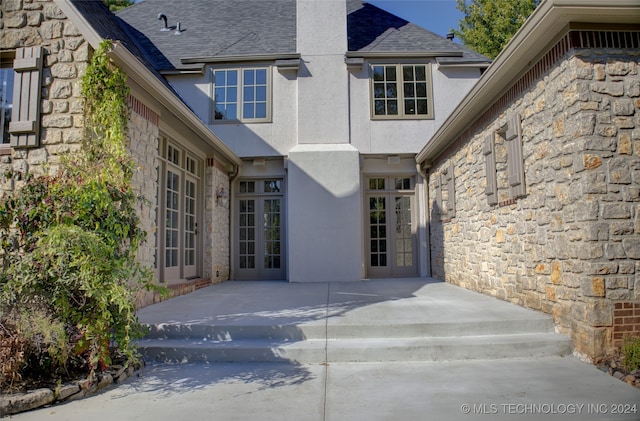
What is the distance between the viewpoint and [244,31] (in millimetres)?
11227

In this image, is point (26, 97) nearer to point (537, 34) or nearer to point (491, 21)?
point (537, 34)

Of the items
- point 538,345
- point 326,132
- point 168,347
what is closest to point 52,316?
point 168,347

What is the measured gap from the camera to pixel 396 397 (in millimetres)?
3133

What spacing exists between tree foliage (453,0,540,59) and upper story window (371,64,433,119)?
771cm

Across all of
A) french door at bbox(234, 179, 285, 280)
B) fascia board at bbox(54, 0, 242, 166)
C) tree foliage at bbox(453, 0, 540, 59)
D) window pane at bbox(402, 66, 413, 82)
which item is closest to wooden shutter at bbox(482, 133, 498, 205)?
window pane at bbox(402, 66, 413, 82)

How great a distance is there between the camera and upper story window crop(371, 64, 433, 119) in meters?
10.1

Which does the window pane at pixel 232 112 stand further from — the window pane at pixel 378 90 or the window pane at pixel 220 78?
the window pane at pixel 378 90

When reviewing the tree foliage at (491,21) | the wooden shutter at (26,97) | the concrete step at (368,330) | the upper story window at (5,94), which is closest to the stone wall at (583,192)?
the concrete step at (368,330)

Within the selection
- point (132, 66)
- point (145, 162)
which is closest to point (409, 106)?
point (145, 162)

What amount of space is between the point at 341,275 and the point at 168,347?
18.8ft

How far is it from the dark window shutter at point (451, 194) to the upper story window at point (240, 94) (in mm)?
4525

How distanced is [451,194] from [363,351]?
4.95 metres

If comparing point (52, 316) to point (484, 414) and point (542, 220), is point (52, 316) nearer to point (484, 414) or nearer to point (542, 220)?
point (484, 414)

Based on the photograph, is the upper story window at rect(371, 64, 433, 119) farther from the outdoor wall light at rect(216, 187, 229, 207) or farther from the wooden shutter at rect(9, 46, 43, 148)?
the wooden shutter at rect(9, 46, 43, 148)
